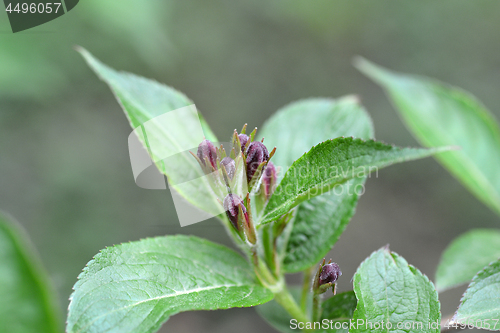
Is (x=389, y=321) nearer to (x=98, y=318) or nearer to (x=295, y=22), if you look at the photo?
(x=98, y=318)

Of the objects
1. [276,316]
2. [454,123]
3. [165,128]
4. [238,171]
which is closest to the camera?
[238,171]

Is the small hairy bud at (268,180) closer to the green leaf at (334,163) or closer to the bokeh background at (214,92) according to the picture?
the green leaf at (334,163)

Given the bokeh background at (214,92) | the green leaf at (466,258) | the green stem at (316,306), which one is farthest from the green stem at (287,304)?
the bokeh background at (214,92)

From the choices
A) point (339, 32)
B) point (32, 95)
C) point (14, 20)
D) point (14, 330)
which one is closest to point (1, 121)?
point (32, 95)

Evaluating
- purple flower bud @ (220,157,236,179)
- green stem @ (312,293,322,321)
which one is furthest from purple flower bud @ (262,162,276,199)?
green stem @ (312,293,322,321)

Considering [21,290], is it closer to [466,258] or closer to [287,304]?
[287,304]

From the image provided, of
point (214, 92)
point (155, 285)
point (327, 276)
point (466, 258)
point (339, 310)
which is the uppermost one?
point (214, 92)

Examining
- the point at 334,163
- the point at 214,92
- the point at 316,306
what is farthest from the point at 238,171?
the point at 214,92

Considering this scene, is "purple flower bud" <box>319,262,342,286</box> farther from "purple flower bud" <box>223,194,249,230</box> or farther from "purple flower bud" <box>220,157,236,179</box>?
"purple flower bud" <box>220,157,236,179</box>
